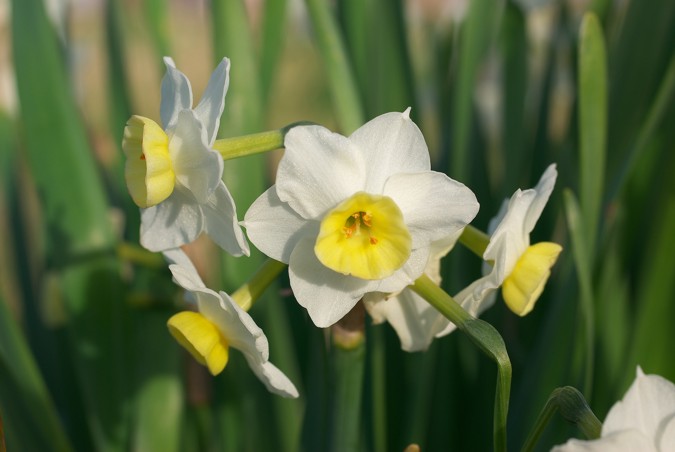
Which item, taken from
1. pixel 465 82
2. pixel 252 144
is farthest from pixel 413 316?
pixel 465 82

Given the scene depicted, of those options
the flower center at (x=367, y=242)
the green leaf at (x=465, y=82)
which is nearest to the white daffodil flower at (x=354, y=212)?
the flower center at (x=367, y=242)

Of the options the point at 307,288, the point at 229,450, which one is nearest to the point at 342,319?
the point at 307,288

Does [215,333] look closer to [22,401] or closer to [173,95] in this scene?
[173,95]

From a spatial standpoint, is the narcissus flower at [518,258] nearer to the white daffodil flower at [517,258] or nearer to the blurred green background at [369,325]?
the white daffodil flower at [517,258]

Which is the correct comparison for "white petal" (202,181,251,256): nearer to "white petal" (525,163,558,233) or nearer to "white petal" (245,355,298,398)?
"white petal" (245,355,298,398)

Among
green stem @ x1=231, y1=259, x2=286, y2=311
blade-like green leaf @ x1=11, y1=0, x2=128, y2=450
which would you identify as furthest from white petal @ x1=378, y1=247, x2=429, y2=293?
blade-like green leaf @ x1=11, y1=0, x2=128, y2=450

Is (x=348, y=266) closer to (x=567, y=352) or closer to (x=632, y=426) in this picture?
(x=632, y=426)
